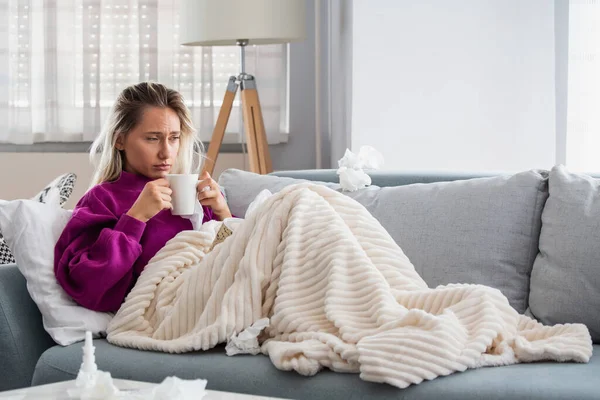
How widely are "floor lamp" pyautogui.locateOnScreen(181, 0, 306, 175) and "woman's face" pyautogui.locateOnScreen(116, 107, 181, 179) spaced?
1109mm

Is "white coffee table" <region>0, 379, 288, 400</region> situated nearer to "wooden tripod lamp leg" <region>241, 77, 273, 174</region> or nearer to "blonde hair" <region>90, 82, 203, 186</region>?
"blonde hair" <region>90, 82, 203, 186</region>

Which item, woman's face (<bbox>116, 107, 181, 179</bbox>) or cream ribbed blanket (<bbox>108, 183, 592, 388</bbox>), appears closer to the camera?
cream ribbed blanket (<bbox>108, 183, 592, 388</bbox>)

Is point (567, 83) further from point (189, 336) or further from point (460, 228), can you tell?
point (189, 336)

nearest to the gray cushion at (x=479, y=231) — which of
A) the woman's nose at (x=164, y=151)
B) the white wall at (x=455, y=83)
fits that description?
the woman's nose at (x=164, y=151)

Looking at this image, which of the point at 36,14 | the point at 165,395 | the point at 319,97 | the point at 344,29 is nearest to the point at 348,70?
the point at 344,29

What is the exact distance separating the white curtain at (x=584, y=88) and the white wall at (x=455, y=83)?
406mm

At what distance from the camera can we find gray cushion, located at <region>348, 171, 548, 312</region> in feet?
6.94

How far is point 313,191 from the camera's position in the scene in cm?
209

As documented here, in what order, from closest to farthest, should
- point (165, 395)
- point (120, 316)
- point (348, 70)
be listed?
point (165, 395) < point (120, 316) < point (348, 70)

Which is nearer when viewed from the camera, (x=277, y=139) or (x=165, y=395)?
(x=165, y=395)

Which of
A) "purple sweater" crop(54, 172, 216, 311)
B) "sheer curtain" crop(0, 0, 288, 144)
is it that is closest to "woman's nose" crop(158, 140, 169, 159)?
"purple sweater" crop(54, 172, 216, 311)

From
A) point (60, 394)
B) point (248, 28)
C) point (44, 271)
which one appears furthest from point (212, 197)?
point (248, 28)

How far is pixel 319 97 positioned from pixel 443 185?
6.63ft

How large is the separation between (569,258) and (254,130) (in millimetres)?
1863
